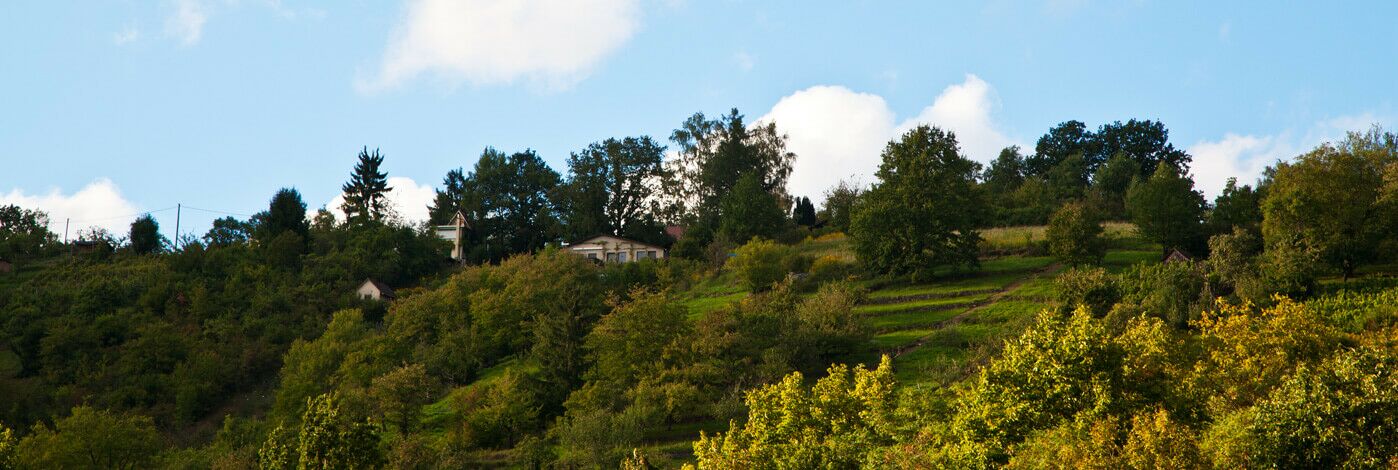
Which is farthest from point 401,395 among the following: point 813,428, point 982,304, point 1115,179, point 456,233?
point 1115,179

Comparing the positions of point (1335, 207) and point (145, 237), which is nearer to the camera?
point (1335, 207)

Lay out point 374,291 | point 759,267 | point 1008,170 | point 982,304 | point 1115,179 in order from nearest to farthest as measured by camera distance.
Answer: point 982,304 < point 759,267 < point 374,291 < point 1115,179 < point 1008,170

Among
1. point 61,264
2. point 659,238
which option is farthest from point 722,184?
point 61,264

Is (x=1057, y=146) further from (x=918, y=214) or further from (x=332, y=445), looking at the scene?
(x=332, y=445)

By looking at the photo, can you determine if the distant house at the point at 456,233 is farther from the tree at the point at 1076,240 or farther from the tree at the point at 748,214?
the tree at the point at 1076,240

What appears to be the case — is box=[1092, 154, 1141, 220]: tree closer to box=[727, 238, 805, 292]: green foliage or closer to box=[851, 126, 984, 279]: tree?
box=[851, 126, 984, 279]: tree

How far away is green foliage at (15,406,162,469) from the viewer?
38.7 m

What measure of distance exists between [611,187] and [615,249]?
7.12m

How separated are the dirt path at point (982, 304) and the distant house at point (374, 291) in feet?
132

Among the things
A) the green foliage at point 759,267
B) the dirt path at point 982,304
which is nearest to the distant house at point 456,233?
the green foliage at point 759,267

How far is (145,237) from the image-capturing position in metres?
85.4

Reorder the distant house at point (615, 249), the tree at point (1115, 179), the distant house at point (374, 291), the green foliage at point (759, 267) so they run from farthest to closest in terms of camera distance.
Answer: the distant house at point (615, 249)
the tree at point (1115, 179)
the distant house at point (374, 291)
the green foliage at point (759, 267)

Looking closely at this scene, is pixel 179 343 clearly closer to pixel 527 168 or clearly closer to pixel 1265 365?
pixel 527 168

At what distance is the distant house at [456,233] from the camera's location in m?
87.5
